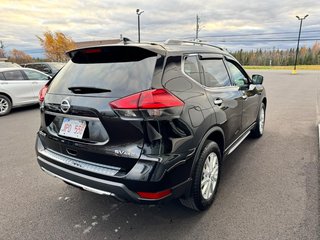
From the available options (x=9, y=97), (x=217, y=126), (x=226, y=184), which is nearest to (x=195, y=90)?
(x=217, y=126)

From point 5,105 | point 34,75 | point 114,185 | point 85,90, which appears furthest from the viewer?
point 34,75

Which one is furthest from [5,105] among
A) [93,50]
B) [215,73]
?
[215,73]

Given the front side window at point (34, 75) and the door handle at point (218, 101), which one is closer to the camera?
the door handle at point (218, 101)

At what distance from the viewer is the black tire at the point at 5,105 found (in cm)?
791

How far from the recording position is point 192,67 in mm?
2648

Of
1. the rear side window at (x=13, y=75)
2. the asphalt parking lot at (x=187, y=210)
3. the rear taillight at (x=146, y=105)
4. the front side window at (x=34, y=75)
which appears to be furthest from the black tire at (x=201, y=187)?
the front side window at (x=34, y=75)

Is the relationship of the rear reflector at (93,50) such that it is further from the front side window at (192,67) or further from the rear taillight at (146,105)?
the front side window at (192,67)

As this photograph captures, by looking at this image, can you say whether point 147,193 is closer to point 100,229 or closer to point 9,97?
point 100,229

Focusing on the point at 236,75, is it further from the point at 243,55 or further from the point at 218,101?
the point at 243,55

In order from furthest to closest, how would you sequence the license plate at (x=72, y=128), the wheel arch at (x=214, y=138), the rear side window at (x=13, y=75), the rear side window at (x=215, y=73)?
the rear side window at (x=13, y=75) → the rear side window at (x=215, y=73) → the wheel arch at (x=214, y=138) → the license plate at (x=72, y=128)

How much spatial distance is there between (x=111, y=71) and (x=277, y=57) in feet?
299

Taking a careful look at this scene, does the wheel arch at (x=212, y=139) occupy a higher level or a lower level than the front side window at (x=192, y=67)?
lower

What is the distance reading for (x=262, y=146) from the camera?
15.5 feet

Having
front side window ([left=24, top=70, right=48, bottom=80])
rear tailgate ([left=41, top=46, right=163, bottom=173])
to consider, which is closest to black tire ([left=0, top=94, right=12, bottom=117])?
front side window ([left=24, top=70, right=48, bottom=80])
